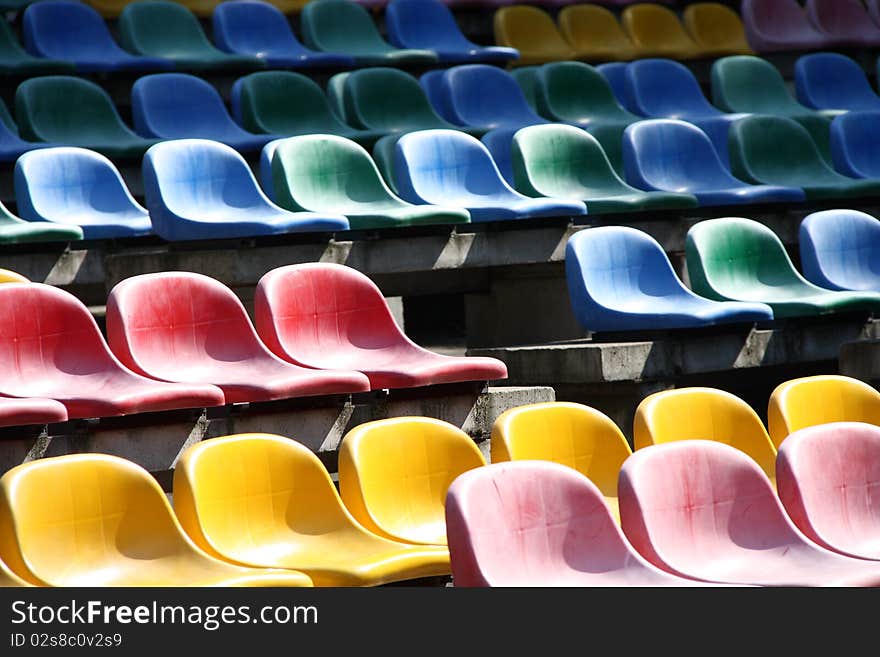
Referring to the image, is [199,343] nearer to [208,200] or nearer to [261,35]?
[208,200]

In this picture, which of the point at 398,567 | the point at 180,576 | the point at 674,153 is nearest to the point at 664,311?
the point at 674,153

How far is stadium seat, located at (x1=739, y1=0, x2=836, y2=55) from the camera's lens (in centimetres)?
949

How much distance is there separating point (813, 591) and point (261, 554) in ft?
4.07

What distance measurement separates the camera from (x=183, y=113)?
22.9 ft

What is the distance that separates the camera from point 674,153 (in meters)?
7.07

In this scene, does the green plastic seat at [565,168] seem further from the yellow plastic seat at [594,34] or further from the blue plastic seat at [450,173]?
the yellow plastic seat at [594,34]

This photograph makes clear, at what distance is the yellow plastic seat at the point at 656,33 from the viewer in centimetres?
935

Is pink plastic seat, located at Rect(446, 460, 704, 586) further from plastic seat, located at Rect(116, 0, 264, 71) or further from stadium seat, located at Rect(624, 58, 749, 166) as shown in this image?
stadium seat, located at Rect(624, 58, 749, 166)

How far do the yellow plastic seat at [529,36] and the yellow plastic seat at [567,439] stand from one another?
5165mm

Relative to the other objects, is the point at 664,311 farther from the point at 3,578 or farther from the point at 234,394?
the point at 3,578

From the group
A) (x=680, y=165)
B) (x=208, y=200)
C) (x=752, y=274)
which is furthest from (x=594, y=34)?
(x=208, y=200)

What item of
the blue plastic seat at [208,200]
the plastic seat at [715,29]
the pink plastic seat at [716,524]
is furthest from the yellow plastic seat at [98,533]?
the plastic seat at [715,29]

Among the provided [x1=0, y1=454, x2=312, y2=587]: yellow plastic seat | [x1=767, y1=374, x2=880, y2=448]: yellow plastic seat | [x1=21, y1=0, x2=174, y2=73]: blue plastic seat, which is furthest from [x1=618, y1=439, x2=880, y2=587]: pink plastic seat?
[x1=21, y1=0, x2=174, y2=73]: blue plastic seat

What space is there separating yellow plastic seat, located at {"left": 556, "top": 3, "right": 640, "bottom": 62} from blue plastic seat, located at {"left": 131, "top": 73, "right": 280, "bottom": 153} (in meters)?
2.78
